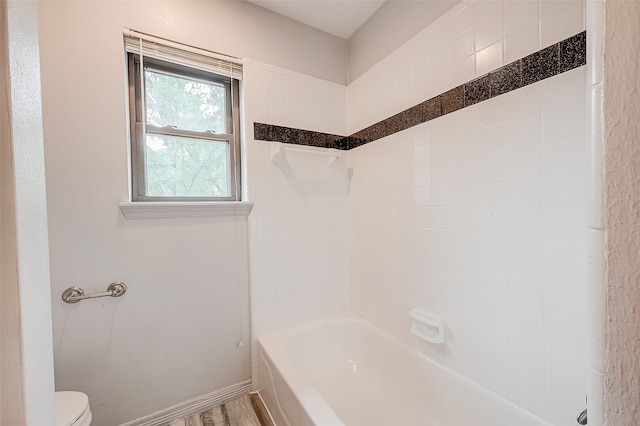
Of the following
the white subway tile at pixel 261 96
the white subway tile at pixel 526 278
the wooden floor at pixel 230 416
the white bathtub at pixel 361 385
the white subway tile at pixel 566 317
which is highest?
the white subway tile at pixel 261 96

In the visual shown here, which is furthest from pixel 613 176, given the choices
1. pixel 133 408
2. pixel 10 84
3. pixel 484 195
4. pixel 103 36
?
pixel 133 408

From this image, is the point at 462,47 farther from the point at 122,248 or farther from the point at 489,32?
the point at 122,248

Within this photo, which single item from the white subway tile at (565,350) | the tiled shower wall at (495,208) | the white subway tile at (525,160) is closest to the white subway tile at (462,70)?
the tiled shower wall at (495,208)

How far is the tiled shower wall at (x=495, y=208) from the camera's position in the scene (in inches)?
38.6

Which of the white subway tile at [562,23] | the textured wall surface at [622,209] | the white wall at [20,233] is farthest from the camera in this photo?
the white subway tile at [562,23]

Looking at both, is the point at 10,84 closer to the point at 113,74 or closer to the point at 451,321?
the point at 113,74

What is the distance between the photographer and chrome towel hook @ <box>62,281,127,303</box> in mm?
1272

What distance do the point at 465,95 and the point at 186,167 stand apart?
1569 millimetres

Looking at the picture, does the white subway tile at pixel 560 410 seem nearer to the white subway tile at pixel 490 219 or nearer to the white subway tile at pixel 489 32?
the white subway tile at pixel 490 219

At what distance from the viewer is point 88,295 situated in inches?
51.5

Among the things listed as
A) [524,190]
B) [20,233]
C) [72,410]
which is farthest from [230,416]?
[524,190]

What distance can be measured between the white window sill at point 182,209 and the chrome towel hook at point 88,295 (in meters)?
0.36

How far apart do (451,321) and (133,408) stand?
1.76m

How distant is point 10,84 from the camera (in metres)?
0.44
